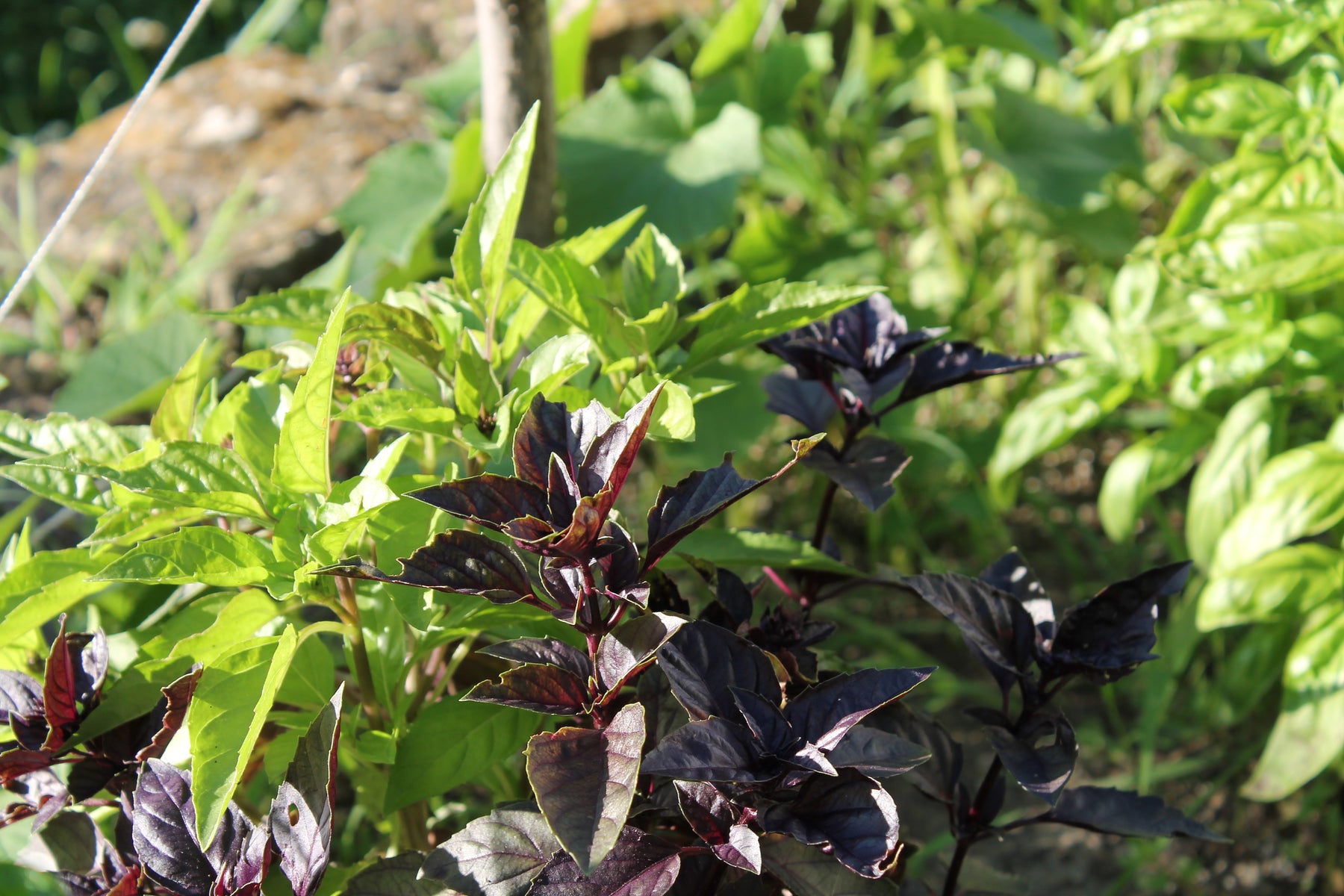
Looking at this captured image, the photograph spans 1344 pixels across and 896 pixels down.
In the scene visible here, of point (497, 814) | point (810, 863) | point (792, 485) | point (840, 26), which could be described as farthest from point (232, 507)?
point (840, 26)

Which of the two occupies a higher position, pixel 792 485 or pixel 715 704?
pixel 715 704

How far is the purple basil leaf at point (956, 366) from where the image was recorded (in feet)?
2.64

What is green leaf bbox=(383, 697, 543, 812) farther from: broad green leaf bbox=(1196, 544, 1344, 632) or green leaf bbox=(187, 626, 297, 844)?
broad green leaf bbox=(1196, 544, 1344, 632)

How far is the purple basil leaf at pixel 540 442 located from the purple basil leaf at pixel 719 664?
13 cm

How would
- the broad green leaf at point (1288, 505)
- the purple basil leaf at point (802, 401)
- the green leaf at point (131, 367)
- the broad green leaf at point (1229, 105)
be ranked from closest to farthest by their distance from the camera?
1. the purple basil leaf at point (802, 401)
2. the broad green leaf at point (1288, 505)
3. the broad green leaf at point (1229, 105)
4. the green leaf at point (131, 367)

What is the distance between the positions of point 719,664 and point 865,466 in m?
0.24

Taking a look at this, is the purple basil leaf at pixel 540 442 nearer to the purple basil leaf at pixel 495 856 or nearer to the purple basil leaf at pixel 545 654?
the purple basil leaf at pixel 545 654

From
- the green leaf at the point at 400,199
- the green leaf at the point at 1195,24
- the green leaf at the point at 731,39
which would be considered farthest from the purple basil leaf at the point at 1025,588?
the green leaf at the point at 731,39

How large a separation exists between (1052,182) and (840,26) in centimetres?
124

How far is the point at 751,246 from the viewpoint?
5.80 ft

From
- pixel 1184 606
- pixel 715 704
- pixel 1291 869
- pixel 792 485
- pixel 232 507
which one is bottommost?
pixel 1291 869

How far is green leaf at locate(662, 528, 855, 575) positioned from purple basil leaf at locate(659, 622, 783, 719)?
133mm

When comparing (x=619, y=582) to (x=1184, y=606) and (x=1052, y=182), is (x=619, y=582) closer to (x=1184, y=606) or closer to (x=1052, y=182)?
(x=1184, y=606)

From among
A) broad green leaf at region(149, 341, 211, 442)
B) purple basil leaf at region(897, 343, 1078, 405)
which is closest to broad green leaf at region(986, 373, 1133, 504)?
purple basil leaf at region(897, 343, 1078, 405)
